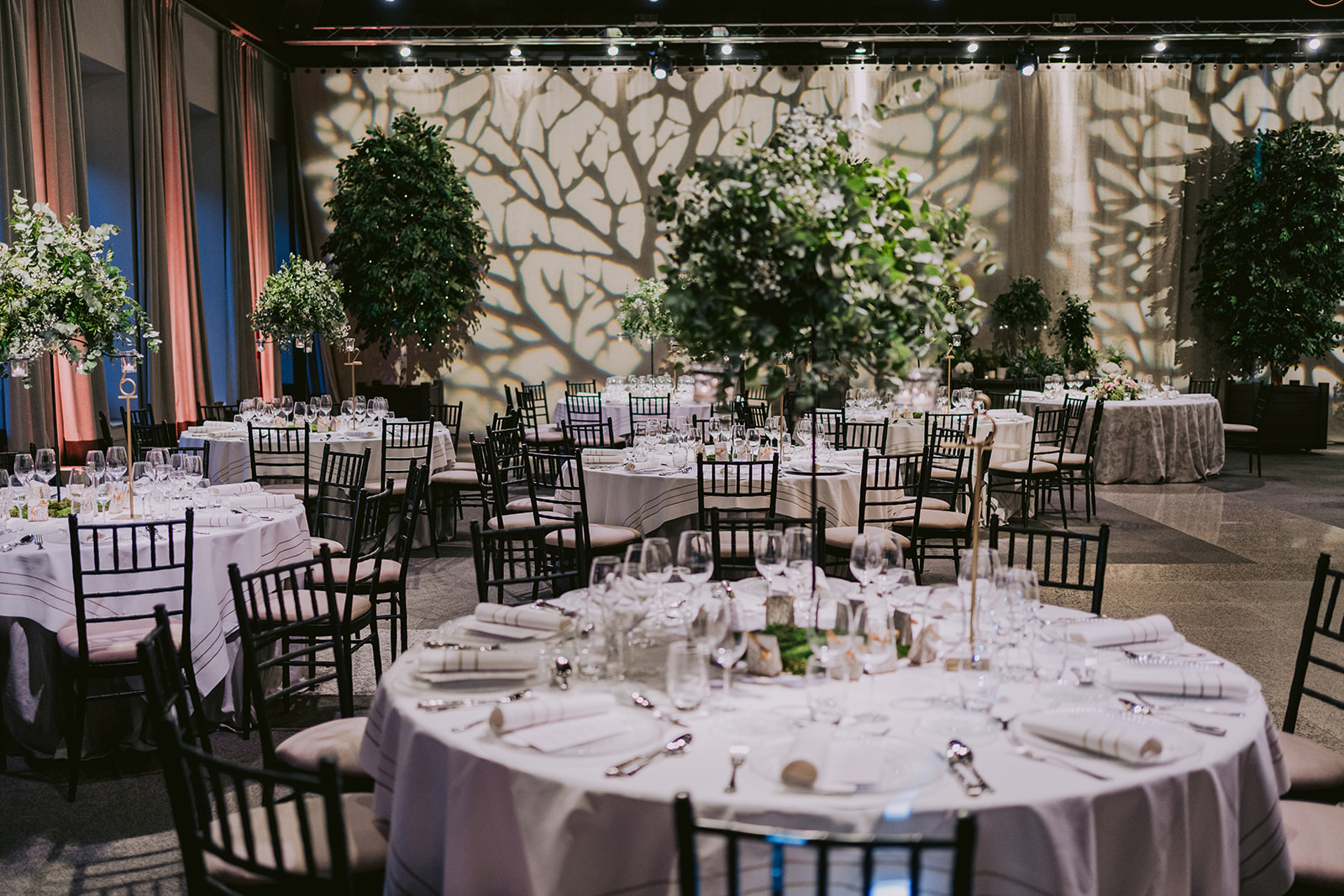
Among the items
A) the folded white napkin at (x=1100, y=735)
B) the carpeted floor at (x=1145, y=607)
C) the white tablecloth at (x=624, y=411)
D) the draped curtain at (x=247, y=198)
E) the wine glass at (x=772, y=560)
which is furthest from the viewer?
the draped curtain at (x=247, y=198)

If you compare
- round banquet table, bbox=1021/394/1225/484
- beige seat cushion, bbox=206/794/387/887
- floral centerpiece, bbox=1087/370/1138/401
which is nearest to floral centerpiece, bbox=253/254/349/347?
round banquet table, bbox=1021/394/1225/484

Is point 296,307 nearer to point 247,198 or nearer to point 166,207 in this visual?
point 166,207

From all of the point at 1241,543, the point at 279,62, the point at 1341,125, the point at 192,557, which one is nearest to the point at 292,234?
the point at 279,62

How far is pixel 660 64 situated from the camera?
11.8 meters

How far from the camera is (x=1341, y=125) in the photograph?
13180 millimetres

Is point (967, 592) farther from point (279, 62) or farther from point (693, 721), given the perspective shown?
point (279, 62)

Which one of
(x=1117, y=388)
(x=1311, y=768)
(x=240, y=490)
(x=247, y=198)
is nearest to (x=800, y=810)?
(x=1311, y=768)

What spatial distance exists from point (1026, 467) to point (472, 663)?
20.6 feet

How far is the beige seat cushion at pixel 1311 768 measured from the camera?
7.90ft

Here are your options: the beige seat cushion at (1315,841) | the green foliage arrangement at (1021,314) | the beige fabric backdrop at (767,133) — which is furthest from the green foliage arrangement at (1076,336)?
the beige seat cushion at (1315,841)

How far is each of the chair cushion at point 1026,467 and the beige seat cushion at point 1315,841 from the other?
17.6ft

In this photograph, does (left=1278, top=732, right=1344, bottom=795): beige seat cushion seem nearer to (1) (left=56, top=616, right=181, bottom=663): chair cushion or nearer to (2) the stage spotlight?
(1) (left=56, top=616, right=181, bottom=663): chair cushion

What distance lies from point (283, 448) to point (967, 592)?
17.8 ft

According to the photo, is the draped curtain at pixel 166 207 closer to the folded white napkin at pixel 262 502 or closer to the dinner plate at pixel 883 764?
the folded white napkin at pixel 262 502
